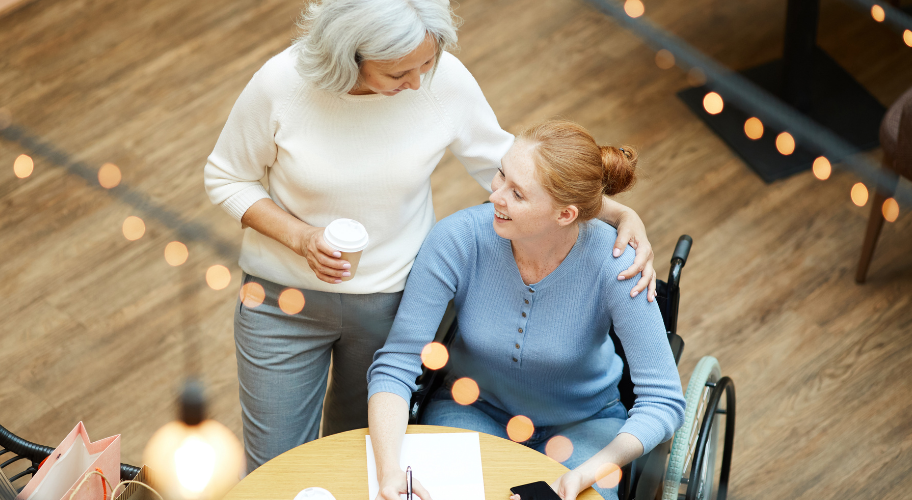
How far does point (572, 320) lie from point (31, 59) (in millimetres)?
2810

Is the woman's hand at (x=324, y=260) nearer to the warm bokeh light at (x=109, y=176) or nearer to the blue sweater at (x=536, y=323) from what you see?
the blue sweater at (x=536, y=323)

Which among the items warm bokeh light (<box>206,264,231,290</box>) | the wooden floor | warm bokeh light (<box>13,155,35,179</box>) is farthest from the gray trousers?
warm bokeh light (<box>13,155,35,179</box>)

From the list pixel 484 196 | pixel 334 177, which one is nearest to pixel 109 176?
pixel 484 196

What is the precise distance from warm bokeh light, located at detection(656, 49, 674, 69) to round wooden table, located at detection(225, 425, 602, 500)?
2.35 m

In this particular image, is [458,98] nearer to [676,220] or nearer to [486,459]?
[486,459]

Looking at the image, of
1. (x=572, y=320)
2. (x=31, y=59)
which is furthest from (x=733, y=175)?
(x=31, y=59)

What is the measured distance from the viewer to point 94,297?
113 inches

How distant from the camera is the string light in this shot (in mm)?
3240

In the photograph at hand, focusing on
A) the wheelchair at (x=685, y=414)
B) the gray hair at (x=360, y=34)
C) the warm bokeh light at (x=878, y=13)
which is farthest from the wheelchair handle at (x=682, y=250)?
the warm bokeh light at (x=878, y=13)

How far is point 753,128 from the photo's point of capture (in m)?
3.38

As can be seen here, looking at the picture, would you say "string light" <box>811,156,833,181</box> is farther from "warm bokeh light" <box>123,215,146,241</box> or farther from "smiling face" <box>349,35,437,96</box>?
"warm bokeh light" <box>123,215,146,241</box>

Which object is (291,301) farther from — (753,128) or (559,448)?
(753,128)

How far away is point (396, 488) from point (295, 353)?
0.43 m

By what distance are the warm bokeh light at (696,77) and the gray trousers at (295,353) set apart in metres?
2.12
